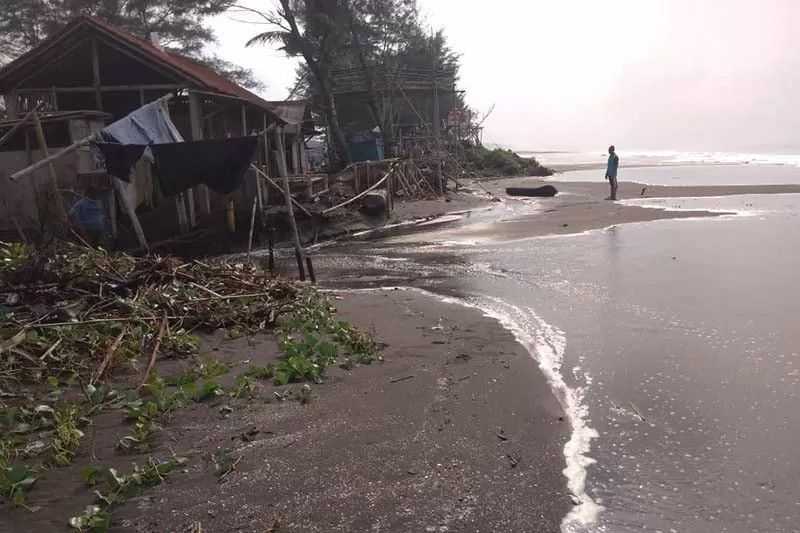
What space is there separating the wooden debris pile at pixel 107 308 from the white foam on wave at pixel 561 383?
2596 millimetres

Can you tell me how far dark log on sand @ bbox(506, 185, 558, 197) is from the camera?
27.0m

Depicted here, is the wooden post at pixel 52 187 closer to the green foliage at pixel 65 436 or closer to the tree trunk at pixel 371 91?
the green foliage at pixel 65 436

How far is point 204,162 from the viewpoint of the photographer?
35.2 feet

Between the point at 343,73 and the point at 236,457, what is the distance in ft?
116

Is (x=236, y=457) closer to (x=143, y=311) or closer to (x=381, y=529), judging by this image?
(x=381, y=529)

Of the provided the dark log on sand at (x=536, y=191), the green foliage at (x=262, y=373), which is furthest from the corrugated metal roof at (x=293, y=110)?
the green foliage at (x=262, y=373)

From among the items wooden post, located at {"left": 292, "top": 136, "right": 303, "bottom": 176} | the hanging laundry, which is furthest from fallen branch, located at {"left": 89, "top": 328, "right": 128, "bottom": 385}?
wooden post, located at {"left": 292, "top": 136, "right": 303, "bottom": 176}

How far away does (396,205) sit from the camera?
22.4 meters

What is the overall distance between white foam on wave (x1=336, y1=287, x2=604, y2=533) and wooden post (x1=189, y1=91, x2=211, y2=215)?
794cm

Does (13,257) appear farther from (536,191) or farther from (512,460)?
(536,191)

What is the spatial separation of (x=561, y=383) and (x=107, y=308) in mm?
4535

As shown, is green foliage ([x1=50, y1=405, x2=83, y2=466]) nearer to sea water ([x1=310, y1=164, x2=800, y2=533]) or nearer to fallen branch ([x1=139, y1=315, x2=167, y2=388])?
fallen branch ([x1=139, y1=315, x2=167, y2=388])

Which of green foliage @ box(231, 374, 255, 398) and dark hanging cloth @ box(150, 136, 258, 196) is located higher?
dark hanging cloth @ box(150, 136, 258, 196)

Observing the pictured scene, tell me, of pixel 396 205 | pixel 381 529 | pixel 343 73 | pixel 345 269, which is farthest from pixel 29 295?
pixel 343 73
